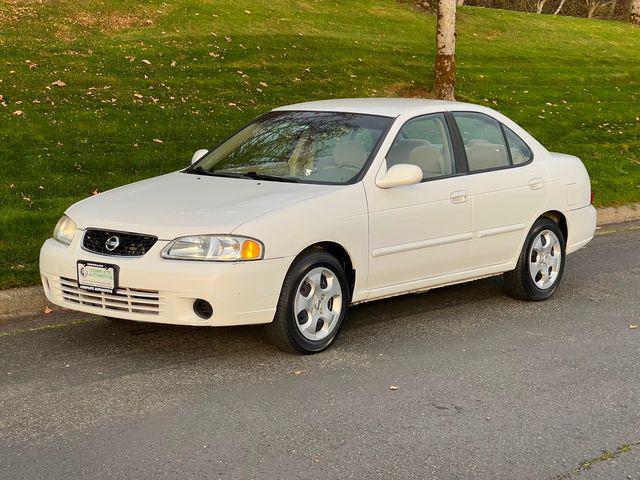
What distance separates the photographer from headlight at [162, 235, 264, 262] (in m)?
6.08

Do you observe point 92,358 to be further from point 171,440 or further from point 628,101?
point 628,101

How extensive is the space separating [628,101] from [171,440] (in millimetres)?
19457

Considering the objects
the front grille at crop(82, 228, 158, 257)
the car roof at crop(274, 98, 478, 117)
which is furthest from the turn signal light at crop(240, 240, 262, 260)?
the car roof at crop(274, 98, 478, 117)

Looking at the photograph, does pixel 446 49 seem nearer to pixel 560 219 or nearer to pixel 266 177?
pixel 560 219

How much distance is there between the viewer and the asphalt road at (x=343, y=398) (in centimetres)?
479

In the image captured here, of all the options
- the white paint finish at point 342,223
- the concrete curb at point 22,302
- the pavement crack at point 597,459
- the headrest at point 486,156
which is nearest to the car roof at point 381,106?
the white paint finish at point 342,223

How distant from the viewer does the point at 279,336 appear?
6.39 meters

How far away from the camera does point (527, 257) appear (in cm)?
809

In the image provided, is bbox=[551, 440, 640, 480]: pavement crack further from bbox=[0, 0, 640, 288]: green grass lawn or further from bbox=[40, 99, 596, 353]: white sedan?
bbox=[0, 0, 640, 288]: green grass lawn

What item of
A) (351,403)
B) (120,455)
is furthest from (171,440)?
(351,403)

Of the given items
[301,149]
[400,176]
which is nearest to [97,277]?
[301,149]

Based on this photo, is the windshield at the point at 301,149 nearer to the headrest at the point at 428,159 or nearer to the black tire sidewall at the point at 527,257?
the headrest at the point at 428,159

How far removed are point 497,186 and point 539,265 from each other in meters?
0.90

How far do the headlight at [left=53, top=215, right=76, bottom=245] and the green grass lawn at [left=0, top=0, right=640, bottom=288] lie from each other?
1.24 meters
